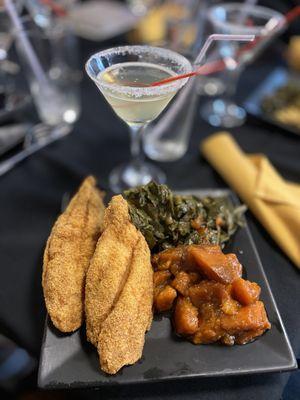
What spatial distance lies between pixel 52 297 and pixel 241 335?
1.65 feet

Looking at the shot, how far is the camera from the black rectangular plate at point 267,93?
200 centimetres

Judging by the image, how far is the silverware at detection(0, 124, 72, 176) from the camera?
1755 mm

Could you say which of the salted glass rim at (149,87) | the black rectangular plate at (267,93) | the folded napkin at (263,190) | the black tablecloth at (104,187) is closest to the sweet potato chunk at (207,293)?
the black tablecloth at (104,187)

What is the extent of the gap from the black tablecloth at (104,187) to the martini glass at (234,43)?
0.32ft

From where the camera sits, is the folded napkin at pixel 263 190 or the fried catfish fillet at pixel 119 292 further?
the folded napkin at pixel 263 190

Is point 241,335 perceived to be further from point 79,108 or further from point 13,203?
point 79,108

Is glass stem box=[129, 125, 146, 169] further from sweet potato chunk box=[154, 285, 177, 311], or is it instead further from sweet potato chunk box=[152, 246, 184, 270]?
sweet potato chunk box=[154, 285, 177, 311]

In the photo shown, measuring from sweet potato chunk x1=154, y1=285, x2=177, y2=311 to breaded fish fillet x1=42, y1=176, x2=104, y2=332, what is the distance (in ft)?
0.67

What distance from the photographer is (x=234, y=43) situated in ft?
6.11

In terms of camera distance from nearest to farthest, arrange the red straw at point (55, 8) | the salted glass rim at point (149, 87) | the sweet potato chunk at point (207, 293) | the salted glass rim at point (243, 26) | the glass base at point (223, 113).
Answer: the sweet potato chunk at point (207, 293) < the salted glass rim at point (149, 87) < the salted glass rim at point (243, 26) < the glass base at point (223, 113) < the red straw at point (55, 8)

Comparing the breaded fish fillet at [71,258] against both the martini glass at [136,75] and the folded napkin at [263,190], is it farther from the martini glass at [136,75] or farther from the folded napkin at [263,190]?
the folded napkin at [263,190]

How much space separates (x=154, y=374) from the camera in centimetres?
97

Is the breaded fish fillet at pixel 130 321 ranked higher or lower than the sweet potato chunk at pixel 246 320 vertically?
higher

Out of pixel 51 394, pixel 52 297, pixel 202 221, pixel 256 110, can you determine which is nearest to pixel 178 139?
pixel 256 110
